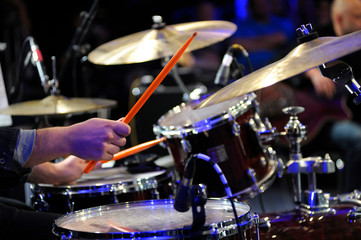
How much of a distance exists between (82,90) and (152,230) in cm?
282

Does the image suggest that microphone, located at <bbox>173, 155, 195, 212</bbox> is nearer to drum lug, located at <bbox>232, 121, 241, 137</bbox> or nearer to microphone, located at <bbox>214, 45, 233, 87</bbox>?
drum lug, located at <bbox>232, 121, 241, 137</bbox>

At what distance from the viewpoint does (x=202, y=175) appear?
244 centimetres

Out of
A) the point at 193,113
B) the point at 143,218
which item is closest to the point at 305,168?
the point at 193,113

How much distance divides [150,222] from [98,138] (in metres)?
0.27

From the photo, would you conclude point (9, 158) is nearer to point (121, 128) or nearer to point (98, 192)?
point (121, 128)

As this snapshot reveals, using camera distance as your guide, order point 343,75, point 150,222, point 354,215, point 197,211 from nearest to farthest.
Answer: point 197,211, point 150,222, point 343,75, point 354,215

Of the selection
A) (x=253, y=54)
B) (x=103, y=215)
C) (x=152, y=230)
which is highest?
(x=152, y=230)

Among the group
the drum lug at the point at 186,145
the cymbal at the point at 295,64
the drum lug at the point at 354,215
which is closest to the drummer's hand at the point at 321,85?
the drum lug at the point at 186,145

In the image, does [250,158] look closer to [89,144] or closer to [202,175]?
[202,175]

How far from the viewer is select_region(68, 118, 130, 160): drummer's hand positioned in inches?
62.3

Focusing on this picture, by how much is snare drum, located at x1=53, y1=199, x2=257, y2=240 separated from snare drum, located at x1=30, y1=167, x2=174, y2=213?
17.8 inches

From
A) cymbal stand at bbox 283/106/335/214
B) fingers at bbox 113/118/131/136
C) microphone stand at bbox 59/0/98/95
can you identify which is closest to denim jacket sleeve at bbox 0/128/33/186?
fingers at bbox 113/118/131/136

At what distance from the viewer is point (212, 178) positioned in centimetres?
242

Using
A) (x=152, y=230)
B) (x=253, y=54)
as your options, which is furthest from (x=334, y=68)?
(x=253, y=54)
